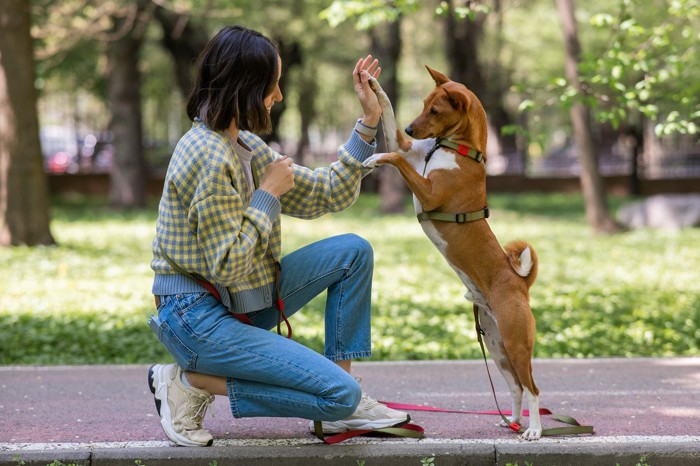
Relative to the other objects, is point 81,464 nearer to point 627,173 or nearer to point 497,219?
point 497,219

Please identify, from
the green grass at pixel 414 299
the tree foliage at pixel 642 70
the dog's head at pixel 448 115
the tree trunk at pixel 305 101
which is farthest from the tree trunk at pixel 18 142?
the tree trunk at pixel 305 101

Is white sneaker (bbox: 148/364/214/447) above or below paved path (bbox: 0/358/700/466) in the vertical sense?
above

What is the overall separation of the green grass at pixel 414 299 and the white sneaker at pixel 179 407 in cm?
320

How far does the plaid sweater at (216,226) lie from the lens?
12.7ft

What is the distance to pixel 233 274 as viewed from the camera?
3889 mm

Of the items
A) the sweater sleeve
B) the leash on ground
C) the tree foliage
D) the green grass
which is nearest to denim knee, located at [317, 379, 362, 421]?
the leash on ground

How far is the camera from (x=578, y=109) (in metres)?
16.4

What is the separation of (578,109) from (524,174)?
12.5 m

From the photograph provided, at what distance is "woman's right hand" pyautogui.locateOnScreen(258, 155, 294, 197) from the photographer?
13.3ft

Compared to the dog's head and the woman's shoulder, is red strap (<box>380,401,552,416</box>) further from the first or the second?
the woman's shoulder

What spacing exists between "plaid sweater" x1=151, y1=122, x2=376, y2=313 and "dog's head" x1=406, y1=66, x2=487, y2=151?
76cm

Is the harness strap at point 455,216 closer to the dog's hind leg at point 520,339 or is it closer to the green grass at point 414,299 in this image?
the dog's hind leg at point 520,339

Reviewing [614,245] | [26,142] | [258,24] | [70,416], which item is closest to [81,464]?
[70,416]

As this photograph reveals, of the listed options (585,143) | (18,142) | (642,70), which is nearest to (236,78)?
(642,70)
